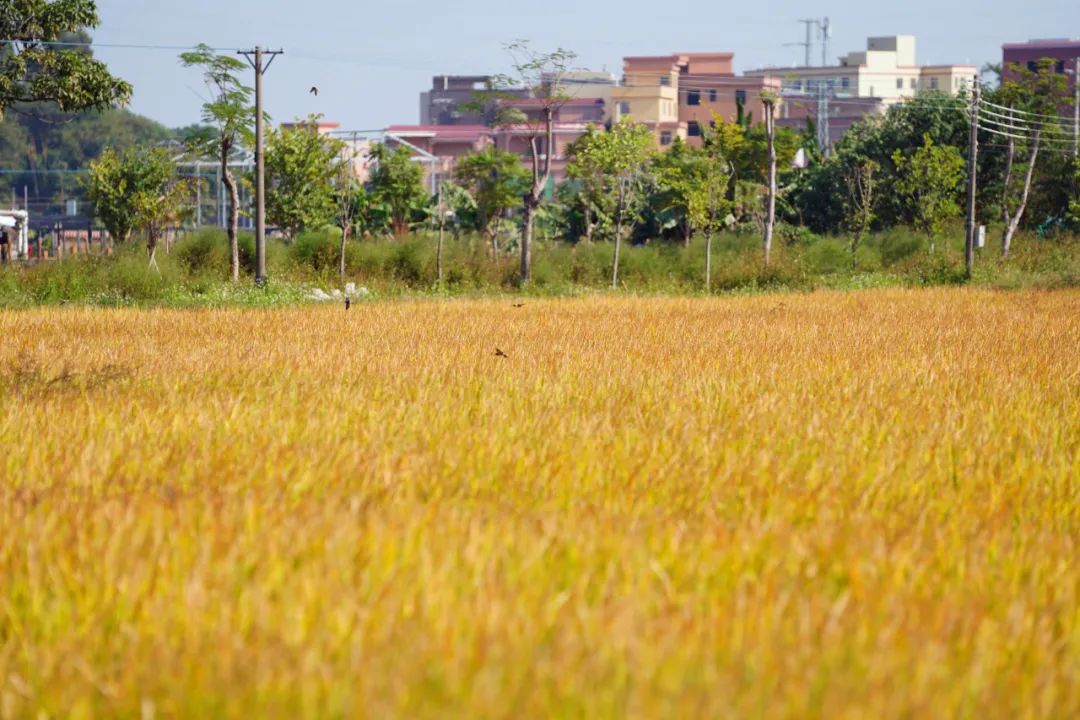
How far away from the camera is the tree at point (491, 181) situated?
4778 cm

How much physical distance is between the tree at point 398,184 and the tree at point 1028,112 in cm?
1809

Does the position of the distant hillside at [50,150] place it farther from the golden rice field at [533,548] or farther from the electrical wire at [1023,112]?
the golden rice field at [533,548]

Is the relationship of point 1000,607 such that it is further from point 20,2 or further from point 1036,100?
point 1036,100

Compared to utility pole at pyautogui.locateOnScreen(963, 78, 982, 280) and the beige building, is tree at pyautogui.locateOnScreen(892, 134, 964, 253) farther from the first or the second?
the beige building

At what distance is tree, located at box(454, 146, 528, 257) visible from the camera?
1881 inches

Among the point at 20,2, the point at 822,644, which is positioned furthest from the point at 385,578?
the point at 20,2

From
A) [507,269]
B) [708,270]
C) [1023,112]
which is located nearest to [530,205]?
[507,269]

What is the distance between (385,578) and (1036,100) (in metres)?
46.4

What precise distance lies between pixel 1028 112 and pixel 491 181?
1699cm

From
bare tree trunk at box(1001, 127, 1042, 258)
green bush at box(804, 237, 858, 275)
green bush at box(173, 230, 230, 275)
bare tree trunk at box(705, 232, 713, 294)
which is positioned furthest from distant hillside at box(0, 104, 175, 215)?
bare tree trunk at box(705, 232, 713, 294)

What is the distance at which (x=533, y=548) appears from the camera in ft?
11.8

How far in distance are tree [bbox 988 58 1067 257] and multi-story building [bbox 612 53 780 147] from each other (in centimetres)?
5304

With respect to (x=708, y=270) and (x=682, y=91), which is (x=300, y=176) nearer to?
(x=708, y=270)

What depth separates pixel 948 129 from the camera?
48.3 metres
